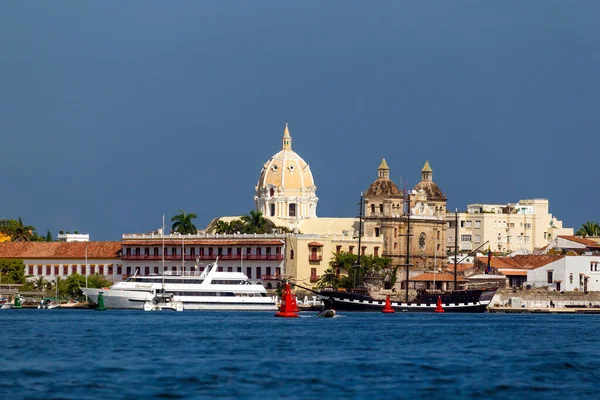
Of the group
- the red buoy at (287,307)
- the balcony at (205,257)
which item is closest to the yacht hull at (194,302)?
the red buoy at (287,307)

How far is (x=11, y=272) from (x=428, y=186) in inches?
2137

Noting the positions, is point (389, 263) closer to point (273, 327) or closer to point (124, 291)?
point (124, 291)

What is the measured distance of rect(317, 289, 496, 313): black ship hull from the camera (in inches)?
5404

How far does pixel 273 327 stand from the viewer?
93.4 metres

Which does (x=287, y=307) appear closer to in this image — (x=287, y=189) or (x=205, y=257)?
(x=205, y=257)

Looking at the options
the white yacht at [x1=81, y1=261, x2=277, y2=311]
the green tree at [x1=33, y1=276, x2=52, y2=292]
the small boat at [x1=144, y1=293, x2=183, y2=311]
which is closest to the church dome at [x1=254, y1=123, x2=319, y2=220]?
the green tree at [x1=33, y1=276, x2=52, y2=292]

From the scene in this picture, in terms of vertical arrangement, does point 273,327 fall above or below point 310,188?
below

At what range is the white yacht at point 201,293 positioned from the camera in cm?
13550

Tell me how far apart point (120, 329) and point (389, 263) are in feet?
263

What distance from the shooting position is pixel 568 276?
158625 mm

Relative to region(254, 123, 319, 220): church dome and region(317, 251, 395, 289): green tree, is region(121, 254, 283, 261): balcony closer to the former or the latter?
region(317, 251, 395, 289): green tree

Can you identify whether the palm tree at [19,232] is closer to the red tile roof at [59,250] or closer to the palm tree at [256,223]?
the red tile roof at [59,250]

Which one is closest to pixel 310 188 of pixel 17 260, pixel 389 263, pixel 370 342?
pixel 389 263

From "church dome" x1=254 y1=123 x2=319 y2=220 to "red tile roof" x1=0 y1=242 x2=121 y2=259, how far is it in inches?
874
